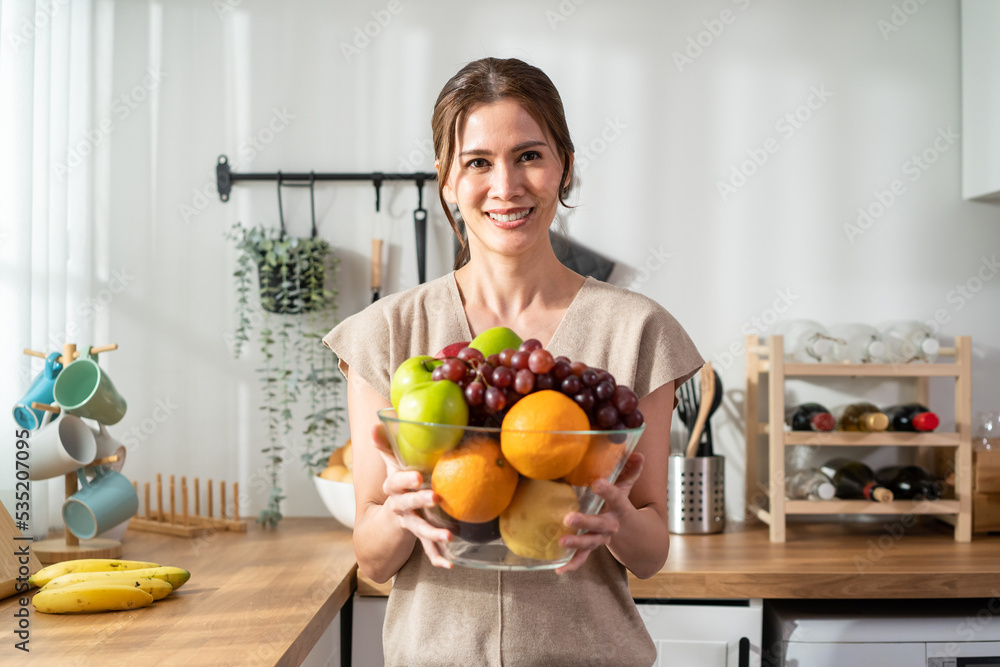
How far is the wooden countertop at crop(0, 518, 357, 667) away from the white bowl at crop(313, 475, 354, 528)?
52 mm

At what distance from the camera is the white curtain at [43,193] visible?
4.85 ft

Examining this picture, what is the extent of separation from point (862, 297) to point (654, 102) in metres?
0.71

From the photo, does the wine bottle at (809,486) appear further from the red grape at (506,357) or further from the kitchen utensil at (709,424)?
the red grape at (506,357)

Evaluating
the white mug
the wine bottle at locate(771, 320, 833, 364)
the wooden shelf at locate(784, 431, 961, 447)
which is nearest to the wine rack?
the wooden shelf at locate(784, 431, 961, 447)

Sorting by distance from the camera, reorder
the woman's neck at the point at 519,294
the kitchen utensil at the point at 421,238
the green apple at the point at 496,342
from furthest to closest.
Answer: the kitchen utensil at the point at 421,238, the woman's neck at the point at 519,294, the green apple at the point at 496,342

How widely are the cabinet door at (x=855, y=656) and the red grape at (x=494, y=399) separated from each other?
3.74 ft

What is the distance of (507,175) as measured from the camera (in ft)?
2.82

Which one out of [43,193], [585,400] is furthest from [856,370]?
[43,193]

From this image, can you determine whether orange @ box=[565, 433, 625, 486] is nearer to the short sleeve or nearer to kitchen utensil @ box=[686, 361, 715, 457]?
the short sleeve

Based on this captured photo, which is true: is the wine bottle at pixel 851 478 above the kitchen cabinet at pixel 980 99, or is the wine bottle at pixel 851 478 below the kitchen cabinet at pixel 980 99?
below

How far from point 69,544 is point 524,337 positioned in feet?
3.39

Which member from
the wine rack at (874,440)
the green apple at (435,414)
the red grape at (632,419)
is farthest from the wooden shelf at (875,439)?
the green apple at (435,414)

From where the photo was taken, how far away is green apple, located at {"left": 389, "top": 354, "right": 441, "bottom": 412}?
0.60 m

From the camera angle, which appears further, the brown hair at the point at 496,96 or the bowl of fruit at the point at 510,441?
the brown hair at the point at 496,96
